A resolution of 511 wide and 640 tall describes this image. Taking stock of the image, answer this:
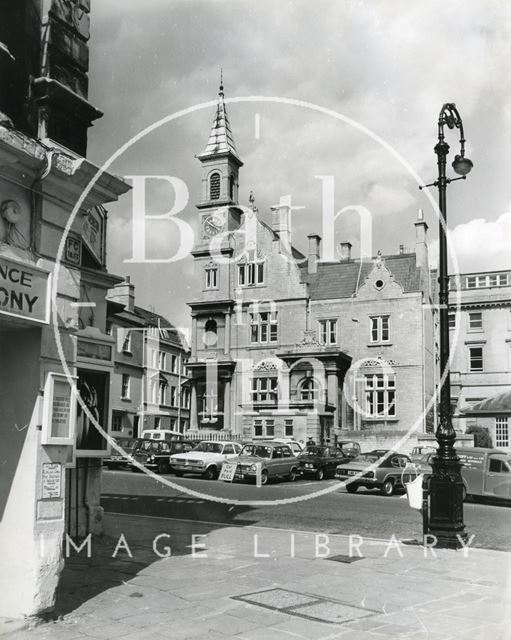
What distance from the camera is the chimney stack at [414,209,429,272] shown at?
165 ft

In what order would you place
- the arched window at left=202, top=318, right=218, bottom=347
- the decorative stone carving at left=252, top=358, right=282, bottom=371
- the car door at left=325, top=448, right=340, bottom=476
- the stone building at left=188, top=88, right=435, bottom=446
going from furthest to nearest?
the arched window at left=202, top=318, right=218, bottom=347 → the decorative stone carving at left=252, top=358, right=282, bottom=371 → the stone building at left=188, top=88, right=435, bottom=446 → the car door at left=325, top=448, right=340, bottom=476

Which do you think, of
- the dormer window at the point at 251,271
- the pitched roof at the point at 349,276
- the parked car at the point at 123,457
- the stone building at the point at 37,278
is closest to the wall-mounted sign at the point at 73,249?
the stone building at the point at 37,278

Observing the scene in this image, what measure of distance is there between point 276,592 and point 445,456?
17.7 feet

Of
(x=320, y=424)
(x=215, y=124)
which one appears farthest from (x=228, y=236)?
(x=320, y=424)

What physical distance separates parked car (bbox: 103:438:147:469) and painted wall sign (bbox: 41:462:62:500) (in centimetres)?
2691

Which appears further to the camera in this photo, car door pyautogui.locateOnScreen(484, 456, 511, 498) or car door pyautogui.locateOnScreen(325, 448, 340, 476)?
car door pyautogui.locateOnScreen(325, 448, 340, 476)

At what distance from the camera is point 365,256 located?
53.6m

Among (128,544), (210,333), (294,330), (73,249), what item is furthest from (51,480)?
(210,333)

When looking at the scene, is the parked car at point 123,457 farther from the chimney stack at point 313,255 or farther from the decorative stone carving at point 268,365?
the chimney stack at point 313,255

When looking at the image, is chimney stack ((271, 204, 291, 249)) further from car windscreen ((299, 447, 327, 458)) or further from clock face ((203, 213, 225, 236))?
car windscreen ((299, 447, 327, 458))

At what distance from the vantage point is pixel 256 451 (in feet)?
98.2

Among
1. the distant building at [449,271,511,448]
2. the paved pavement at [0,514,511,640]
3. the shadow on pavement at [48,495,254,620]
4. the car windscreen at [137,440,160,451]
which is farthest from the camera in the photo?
the distant building at [449,271,511,448]

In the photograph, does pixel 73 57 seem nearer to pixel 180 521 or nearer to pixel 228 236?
pixel 180 521

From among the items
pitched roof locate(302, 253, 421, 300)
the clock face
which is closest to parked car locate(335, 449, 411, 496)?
pitched roof locate(302, 253, 421, 300)
